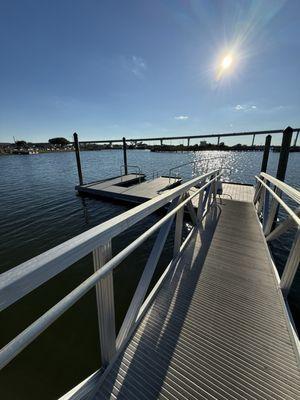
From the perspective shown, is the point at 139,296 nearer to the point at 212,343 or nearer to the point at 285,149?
the point at 212,343

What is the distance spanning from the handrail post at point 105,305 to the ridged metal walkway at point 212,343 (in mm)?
193

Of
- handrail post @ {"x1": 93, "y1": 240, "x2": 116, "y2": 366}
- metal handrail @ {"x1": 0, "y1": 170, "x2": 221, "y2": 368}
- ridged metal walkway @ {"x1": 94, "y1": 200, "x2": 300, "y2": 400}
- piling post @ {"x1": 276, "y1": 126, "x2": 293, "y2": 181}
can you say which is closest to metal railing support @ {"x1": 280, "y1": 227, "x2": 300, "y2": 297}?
ridged metal walkway @ {"x1": 94, "y1": 200, "x2": 300, "y2": 400}

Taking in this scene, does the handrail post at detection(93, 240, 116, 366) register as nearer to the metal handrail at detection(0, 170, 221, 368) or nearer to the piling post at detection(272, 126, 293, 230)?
the metal handrail at detection(0, 170, 221, 368)

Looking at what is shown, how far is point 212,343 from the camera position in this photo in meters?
1.81

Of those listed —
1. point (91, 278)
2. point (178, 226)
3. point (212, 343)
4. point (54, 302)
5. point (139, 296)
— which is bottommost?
point (54, 302)

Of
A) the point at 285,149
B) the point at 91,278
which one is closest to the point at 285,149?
the point at 285,149

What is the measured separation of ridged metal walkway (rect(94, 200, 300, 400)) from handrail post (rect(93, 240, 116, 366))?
0.63 feet

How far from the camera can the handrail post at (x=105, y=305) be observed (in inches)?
48.7

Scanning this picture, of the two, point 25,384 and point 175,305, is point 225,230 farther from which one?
point 25,384

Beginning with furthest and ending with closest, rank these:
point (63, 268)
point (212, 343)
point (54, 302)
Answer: point (54, 302) → point (212, 343) → point (63, 268)

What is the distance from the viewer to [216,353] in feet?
5.65

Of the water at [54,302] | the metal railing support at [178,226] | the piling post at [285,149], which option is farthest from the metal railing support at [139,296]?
the piling post at [285,149]

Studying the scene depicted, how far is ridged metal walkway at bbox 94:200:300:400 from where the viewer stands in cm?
146

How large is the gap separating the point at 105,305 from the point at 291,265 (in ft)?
7.30
